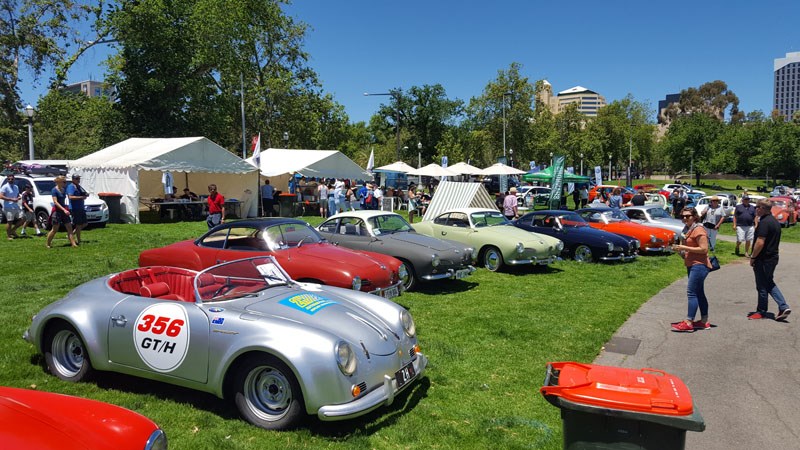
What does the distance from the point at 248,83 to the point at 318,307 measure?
4102 centimetres

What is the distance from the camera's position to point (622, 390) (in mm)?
2945

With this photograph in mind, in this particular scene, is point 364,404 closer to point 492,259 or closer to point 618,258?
point 492,259

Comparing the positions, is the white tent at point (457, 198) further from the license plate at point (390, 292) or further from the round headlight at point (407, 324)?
the round headlight at point (407, 324)

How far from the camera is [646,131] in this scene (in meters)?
71.7

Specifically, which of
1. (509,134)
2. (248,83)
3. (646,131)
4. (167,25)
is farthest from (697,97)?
(167,25)

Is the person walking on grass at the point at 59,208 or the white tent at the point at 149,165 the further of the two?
the white tent at the point at 149,165

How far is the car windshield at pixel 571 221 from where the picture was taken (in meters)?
14.1

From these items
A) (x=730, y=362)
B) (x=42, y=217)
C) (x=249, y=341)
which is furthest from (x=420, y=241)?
(x=42, y=217)

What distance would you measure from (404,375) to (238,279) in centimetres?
182

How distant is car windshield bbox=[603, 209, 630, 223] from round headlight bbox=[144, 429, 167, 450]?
14.9m

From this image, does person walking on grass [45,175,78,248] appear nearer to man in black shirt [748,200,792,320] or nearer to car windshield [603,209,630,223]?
man in black shirt [748,200,792,320]

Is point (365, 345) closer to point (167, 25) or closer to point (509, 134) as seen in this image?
point (167, 25)

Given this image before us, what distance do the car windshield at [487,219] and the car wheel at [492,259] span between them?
72cm

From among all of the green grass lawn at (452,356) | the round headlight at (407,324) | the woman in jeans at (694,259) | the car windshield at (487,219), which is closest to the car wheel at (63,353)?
the green grass lawn at (452,356)
